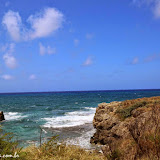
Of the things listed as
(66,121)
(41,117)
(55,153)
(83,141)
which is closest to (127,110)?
(83,141)

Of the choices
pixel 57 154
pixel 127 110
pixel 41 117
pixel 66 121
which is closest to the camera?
pixel 57 154

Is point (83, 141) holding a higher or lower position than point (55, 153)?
lower

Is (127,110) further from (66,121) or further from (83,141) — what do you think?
(66,121)

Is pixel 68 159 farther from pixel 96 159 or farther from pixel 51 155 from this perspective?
pixel 96 159

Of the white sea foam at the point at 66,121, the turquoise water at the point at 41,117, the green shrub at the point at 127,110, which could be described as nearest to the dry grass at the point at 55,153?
the turquoise water at the point at 41,117

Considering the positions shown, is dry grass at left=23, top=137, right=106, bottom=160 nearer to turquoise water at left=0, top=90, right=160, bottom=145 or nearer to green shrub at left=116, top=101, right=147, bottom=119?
turquoise water at left=0, top=90, right=160, bottom=145

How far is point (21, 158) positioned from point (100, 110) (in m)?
11.9

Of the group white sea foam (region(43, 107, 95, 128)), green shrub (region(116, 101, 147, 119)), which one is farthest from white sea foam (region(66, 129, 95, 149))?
white sea foam (region(43, 107, 95, 128))

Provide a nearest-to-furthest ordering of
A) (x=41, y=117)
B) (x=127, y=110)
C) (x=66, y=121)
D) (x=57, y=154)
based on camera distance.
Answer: (x=57, y=154)
(x=127, y=110)
(x=66, y=121)
(x=41, y=117)

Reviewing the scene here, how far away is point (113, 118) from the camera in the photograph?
45.0 feet

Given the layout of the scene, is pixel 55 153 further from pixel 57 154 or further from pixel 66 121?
pixel 66 121

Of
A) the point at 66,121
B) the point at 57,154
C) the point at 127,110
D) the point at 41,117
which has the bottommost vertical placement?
the point at 41,117

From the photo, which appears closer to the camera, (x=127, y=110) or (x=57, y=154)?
(x=57, y=154)

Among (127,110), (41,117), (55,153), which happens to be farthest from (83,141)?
(41,117)
